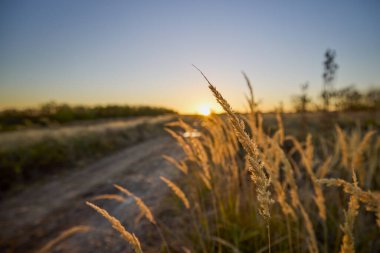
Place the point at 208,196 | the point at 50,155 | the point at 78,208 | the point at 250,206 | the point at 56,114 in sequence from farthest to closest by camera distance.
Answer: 1. the point at 56,114
2. the point at 50,155
3. the point at 78,208
4. the point at 208,196
5. the point at 250,206

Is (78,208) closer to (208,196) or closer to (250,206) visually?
(208,196)

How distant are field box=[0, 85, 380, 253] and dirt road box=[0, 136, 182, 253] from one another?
2cm

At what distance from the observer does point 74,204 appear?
18.0 feet

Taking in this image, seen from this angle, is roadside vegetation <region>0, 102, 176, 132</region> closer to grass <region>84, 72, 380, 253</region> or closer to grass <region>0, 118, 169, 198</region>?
grass <region>0, 118, 169, 198</region>

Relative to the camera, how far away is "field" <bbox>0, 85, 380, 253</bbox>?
186cm

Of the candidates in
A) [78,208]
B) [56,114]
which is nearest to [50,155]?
[78,208]

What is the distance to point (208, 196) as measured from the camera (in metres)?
4.29

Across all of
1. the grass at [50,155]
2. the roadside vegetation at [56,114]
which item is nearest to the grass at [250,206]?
the grass at [50,155]

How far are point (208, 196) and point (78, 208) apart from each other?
7.74 ft

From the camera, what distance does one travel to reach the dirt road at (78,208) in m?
3.79

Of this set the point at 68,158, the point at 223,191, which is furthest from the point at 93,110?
the point at 223,191

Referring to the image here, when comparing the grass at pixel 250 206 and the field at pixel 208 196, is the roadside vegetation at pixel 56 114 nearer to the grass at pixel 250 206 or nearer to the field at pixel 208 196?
the field at pixel 208 196

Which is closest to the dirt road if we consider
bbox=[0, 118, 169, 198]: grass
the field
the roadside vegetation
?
the field

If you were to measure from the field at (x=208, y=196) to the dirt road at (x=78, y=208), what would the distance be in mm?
25
